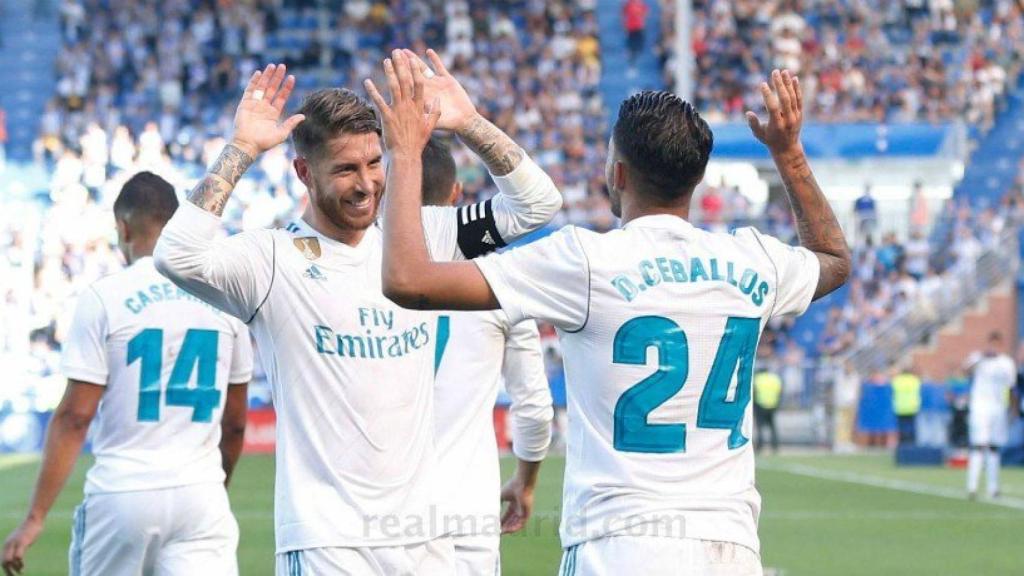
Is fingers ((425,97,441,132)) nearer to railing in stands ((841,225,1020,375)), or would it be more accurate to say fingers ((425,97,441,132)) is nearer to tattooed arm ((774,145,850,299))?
tattooed arm ((774,145,850,299))

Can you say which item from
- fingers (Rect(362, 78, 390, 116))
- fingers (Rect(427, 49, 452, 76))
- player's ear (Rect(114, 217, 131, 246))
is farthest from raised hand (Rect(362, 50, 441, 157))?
player's ear (Rect(114, 217, 131, 246))

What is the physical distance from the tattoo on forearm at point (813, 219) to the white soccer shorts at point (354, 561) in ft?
4.83

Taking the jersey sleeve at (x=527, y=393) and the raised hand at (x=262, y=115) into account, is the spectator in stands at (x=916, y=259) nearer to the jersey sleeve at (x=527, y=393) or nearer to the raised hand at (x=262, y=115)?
the jersey sleeve at (x=527, y=393)

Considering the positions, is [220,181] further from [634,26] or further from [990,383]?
[634,26]

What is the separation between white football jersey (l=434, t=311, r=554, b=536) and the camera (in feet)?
20.4

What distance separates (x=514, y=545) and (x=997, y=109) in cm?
2467

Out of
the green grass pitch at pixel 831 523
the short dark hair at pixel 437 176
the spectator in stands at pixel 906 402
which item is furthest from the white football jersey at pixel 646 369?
the spectator in stands at pixel 906 402

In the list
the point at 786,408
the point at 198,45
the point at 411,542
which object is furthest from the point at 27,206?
the point at 411,542

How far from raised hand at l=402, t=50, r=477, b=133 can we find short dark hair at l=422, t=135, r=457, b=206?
1.61m

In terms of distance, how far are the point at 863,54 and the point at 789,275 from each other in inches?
1317

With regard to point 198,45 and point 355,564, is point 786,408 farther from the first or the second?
point 355,564

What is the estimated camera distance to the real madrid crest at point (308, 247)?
17.8 feet

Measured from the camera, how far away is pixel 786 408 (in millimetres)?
30625

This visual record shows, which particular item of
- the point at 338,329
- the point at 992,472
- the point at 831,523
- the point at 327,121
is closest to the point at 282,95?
the point at 327,121
